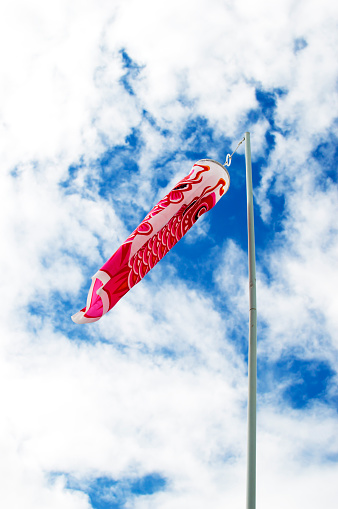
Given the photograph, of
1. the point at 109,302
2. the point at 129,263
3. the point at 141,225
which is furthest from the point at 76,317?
the point at 141,225

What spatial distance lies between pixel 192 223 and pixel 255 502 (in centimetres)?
733

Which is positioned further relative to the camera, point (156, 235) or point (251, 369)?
point (156, 235)

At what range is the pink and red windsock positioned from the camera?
33.5 feet

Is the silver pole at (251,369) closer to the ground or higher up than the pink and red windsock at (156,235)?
closer to the ground

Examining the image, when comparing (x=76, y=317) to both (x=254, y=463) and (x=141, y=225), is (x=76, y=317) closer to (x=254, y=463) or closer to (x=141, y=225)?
(x=141, y=225)

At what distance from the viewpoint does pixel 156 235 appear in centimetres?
1134

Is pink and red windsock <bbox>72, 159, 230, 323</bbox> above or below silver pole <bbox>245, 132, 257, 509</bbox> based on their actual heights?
above

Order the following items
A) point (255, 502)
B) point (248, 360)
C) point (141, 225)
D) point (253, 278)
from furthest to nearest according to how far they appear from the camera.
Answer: point (141, 225) < point (253, 278) < point (248, 360) < point (255, 502)

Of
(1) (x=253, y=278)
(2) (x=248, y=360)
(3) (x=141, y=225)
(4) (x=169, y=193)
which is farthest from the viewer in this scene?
(4) (x=169, y=193)

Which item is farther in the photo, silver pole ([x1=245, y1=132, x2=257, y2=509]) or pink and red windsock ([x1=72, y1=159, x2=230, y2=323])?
pink and red windsock ([x1=72, y1=159, x2=230, y2=323])

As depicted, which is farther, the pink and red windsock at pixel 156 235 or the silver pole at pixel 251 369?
the pink and red windsock at pixel 156 235

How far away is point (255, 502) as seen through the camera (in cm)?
716

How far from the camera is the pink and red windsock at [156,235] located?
10219 millimetres

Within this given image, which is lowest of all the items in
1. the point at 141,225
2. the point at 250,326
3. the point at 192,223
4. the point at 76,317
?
the point at 250,326
